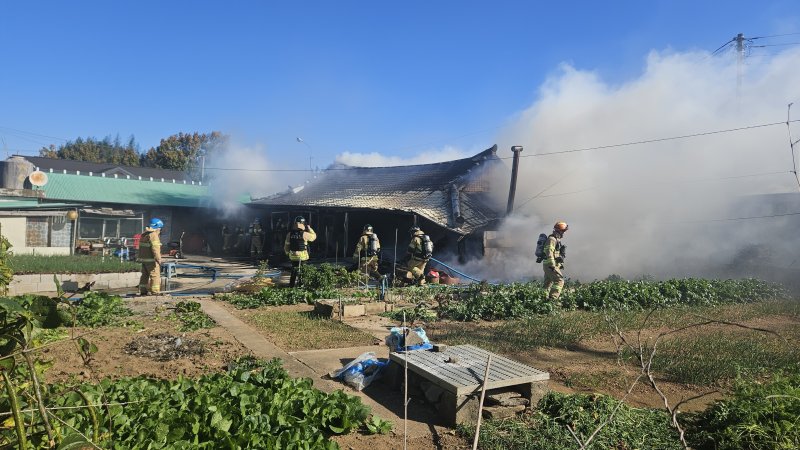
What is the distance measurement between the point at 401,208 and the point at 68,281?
11.1 meters

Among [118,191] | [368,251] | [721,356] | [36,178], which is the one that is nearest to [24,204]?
[36,178]

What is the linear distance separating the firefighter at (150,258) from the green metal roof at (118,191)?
51.7 ft

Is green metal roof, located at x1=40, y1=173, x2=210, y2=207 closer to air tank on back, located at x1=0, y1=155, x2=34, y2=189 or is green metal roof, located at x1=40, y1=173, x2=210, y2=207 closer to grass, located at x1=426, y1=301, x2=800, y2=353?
air tank on back, located at x1=0, y1=155, x2=34, y2=189

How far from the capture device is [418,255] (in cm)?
1498

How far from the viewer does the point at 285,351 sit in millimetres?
7543

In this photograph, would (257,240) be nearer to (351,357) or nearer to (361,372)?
(351,357)

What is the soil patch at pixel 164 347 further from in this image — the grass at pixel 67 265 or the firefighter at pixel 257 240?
the firefighter at pixel 257 240

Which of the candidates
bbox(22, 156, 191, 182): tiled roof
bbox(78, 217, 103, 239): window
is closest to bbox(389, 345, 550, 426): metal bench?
bbox(78, 217, 103, 239): window

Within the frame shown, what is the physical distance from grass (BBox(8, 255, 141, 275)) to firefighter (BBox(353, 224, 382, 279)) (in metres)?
6.77

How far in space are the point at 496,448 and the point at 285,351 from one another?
4.14 meters

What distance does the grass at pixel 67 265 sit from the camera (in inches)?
530

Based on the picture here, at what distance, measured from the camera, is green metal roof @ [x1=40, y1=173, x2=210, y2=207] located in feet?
85.2

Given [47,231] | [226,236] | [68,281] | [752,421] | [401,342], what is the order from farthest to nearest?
[226,236]
[47,231]
[68,281]
[401,342]
[752,421]

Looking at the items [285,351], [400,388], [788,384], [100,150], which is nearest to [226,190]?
[285,351]
